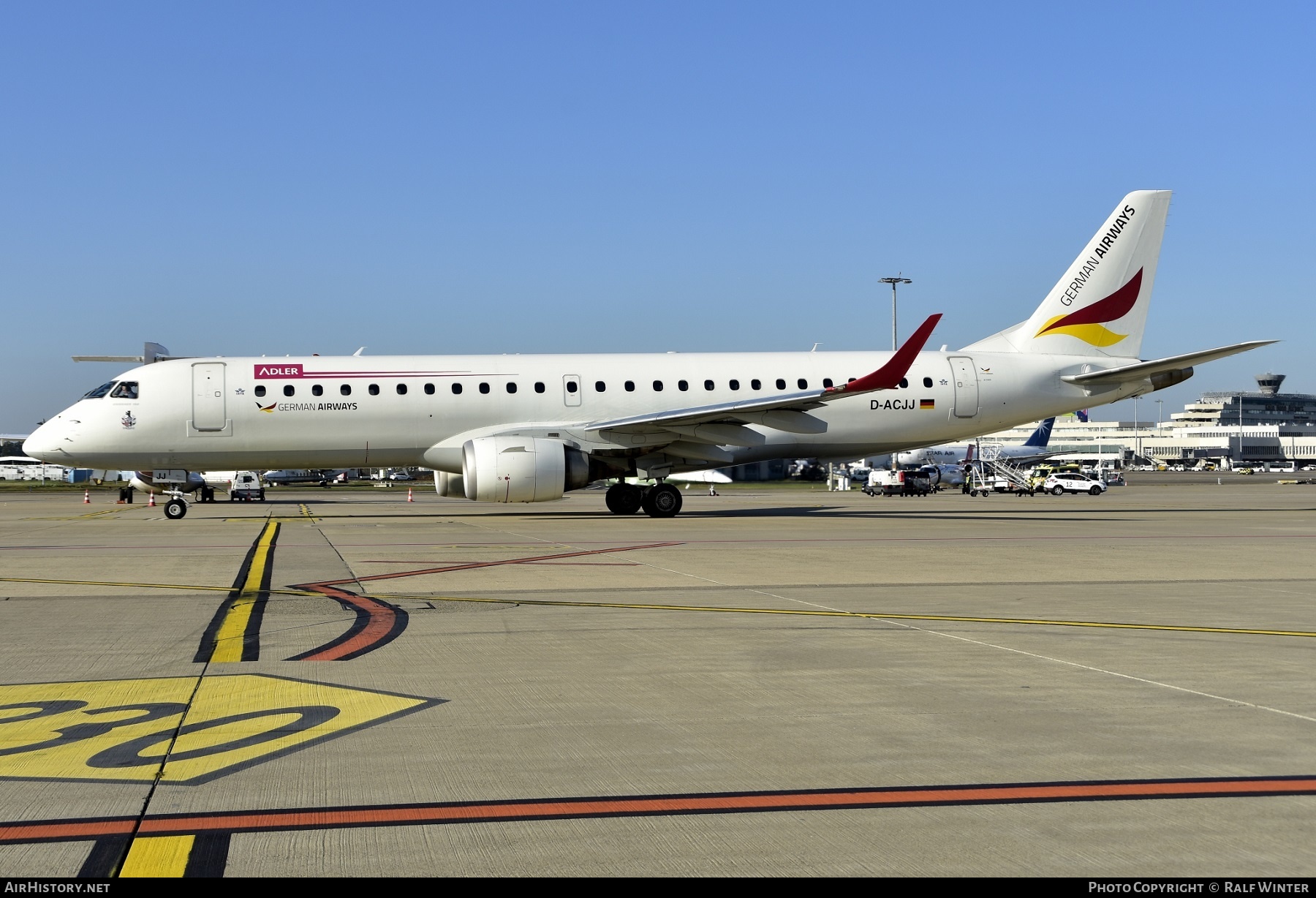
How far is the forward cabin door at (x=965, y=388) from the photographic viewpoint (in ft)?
98.6

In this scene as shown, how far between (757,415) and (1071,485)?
42627 millimetres

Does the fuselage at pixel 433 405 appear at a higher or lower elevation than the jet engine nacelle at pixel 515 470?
higher

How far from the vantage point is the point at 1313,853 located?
3963 mm

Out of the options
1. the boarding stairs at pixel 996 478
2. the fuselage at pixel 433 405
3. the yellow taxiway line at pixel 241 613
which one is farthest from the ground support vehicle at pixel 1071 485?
the yellow taxiway line at pixel 241 613

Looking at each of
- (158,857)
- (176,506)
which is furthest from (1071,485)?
(158,857)

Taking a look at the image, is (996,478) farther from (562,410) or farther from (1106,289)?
(562,410)

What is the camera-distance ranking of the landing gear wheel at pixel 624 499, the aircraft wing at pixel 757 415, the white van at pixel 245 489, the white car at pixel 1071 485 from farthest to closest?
the white car at pixel 1071 485 → the white van at pixel 245 489 → the landing gear wheel at pixel 624 499 → the aircraft wing at pixel 757 415

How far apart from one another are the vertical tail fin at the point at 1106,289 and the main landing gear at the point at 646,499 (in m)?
10.3

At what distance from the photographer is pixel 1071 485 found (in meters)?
64.6

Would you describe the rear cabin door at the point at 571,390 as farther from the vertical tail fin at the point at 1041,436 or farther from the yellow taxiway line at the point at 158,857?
the vertical tail fin at the point at 1041,436

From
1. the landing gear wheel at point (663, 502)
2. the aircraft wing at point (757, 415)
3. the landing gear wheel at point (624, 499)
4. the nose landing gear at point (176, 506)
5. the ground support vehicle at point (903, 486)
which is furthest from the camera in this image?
the ground support vehicle at point (903, 486)

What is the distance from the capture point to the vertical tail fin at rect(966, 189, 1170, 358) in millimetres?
31078

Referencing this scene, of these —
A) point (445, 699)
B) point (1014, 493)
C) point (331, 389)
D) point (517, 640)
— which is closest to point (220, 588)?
point (517, 640)
